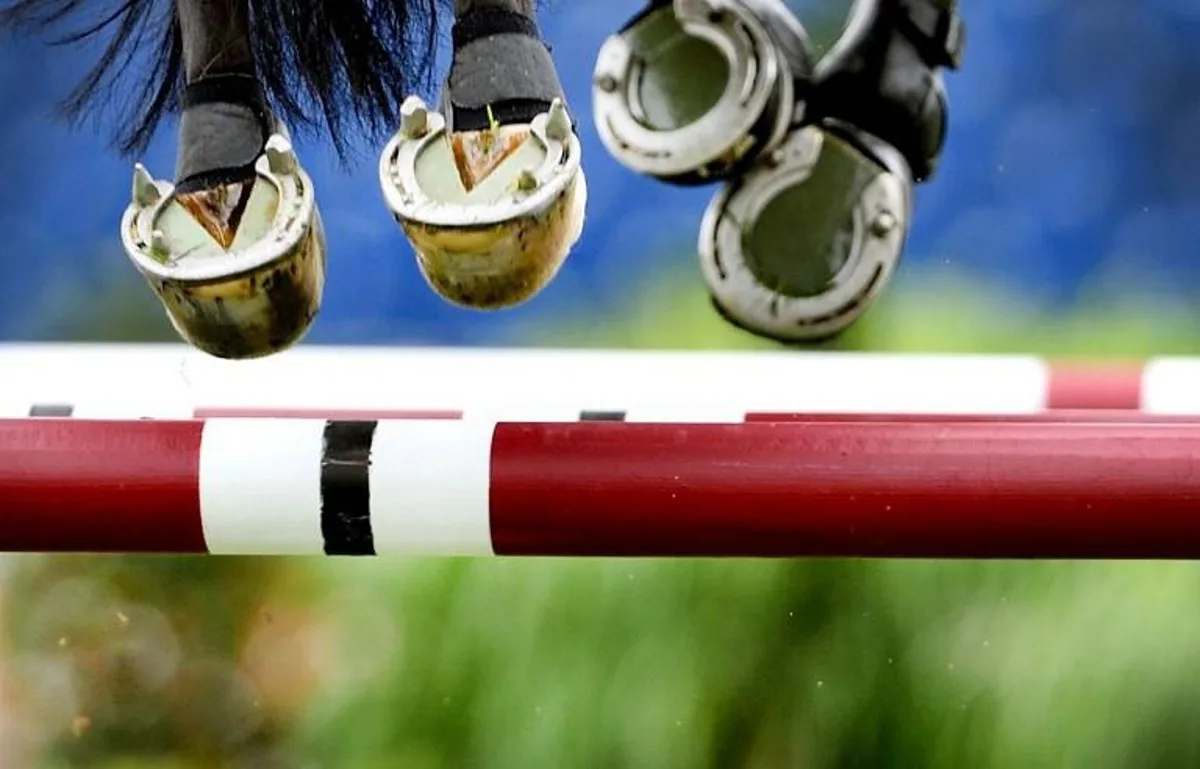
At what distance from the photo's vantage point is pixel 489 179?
54 centimetres

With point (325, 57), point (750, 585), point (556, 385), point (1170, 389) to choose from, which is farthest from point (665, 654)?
point (325, 57)

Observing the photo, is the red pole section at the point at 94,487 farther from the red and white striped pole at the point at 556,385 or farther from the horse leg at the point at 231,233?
the red and white striped pole at the point at 556,385

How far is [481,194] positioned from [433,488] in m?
0.12

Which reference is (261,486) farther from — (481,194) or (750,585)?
(750,585)

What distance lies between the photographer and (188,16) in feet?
2.07

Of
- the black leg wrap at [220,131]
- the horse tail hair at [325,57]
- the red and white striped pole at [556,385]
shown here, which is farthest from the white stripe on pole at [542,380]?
the black leg wrap at [220,131]

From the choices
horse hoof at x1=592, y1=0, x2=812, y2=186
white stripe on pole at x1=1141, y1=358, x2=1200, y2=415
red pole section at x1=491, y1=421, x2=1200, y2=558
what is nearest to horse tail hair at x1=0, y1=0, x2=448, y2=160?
horse hoof at x1=592, y1=0, x2=812, y2=186

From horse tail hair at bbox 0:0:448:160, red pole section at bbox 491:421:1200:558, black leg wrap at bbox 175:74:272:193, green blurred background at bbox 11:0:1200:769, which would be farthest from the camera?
green blurred background at bbox 11:0:1200:769

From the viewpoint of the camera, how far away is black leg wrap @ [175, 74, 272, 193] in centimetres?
59

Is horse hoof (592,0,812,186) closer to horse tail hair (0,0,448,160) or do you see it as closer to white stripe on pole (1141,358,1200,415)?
horse tail hair (0,0,448,160)

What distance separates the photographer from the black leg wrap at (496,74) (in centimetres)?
56

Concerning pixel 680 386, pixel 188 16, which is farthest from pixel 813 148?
pixel 188 16

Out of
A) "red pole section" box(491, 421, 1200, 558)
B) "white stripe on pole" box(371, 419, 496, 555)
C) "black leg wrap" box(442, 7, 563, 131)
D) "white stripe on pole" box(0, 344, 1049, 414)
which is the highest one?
"black leg wrap" box(442, 7, 563, 131)

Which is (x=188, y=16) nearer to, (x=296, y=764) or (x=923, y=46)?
(x=923, y=46)
